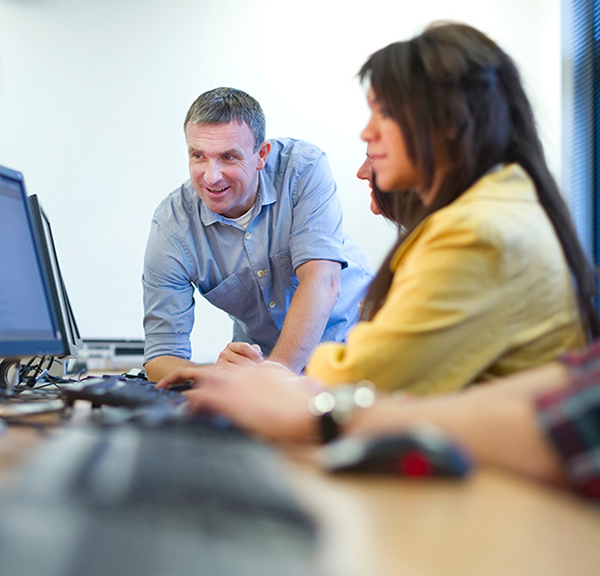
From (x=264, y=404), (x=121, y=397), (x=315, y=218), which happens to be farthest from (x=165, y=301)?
(x=264, y=404)

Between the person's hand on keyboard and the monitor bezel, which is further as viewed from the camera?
the monitor bezel

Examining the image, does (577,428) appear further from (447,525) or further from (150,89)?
(150,89)

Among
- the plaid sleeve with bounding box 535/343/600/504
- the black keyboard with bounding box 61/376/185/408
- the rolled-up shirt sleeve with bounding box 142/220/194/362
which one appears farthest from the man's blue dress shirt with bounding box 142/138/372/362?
the plaid sleeve with bounding box 535/343/600/504

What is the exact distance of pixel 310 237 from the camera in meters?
2.30

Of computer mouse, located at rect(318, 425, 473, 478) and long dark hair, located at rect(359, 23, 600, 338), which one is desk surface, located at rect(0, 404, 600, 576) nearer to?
computer mouse, located at rect(318, 425, 473, 478)

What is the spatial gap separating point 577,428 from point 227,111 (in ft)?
6.17

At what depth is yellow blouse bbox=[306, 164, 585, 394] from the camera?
961mm

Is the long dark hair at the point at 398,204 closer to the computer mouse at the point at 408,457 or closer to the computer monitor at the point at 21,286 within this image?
the computer monitor at the point at 21,286

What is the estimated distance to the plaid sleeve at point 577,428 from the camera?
0.56 meters

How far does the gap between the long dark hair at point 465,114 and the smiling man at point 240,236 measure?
1.06 m

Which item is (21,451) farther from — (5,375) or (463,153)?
(5,375)

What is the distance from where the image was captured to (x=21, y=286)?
52.9 inches

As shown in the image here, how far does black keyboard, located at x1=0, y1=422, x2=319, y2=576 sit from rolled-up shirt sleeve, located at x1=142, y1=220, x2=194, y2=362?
5.50 feet

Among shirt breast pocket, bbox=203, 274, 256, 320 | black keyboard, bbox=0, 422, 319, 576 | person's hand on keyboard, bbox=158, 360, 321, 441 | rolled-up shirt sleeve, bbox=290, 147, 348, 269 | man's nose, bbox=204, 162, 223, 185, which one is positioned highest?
black keyboard, bbox=0, 422, 319, 576
